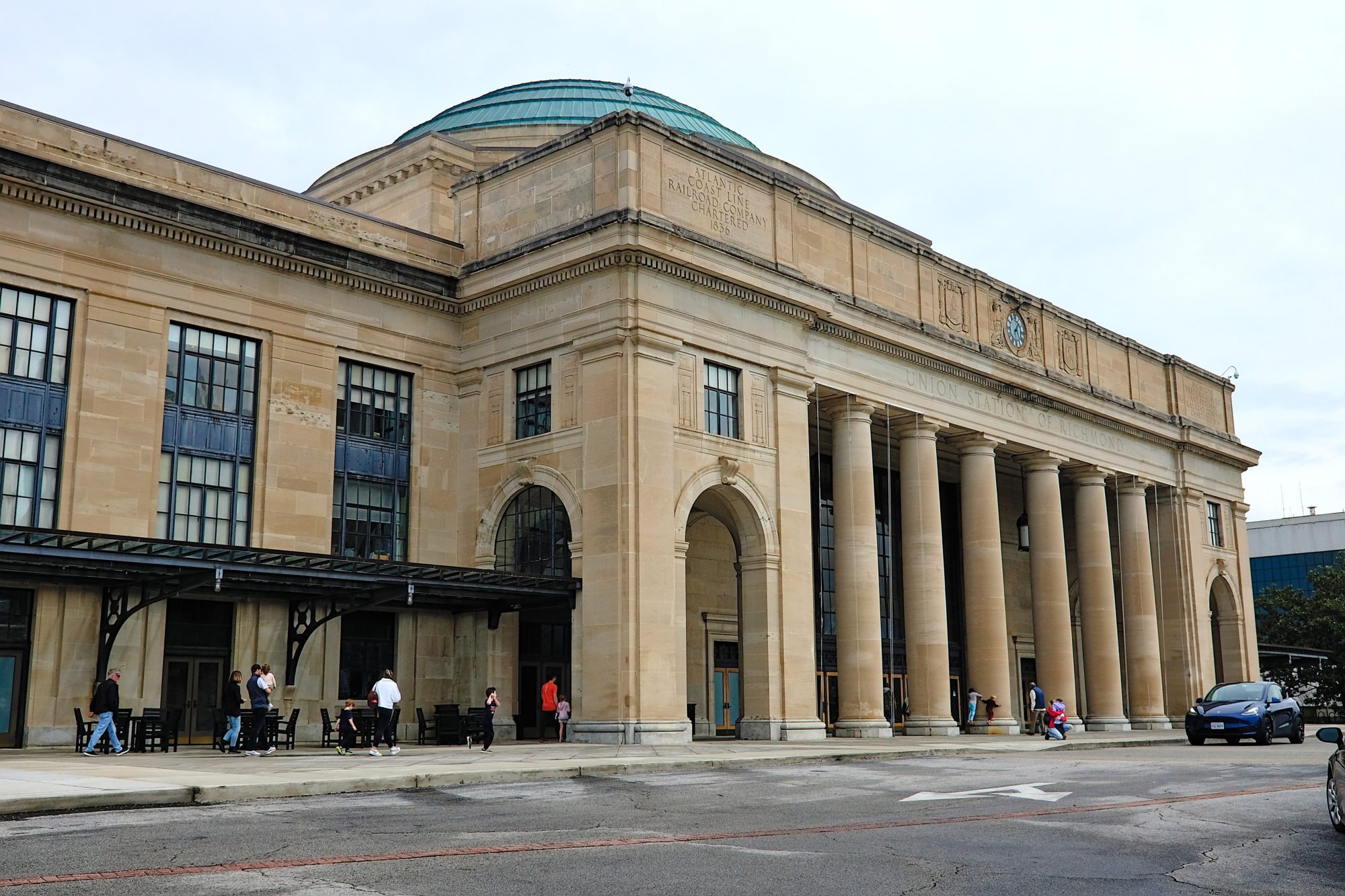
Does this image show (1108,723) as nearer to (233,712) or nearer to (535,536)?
(535,536)

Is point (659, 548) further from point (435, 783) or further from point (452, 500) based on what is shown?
point (435, 783)

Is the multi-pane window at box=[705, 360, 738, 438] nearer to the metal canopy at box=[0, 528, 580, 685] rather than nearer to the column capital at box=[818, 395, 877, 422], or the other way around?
the column capital at box=[818, 395, 877, 422]

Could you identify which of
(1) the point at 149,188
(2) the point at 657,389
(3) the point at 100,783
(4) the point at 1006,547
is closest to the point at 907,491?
(2) the point at 657,389

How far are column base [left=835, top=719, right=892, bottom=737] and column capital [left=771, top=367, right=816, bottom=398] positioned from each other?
9243mm

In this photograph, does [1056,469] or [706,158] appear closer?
[706,158]

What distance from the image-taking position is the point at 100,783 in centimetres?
1571

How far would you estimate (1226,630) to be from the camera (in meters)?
56.5

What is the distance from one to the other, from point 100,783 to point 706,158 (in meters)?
22.7

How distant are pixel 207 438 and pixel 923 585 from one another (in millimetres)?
21344

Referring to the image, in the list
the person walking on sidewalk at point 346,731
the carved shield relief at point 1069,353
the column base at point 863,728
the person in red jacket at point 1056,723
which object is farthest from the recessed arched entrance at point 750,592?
the carved shield relief at point 1069,353

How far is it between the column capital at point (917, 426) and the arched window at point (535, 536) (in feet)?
42.5

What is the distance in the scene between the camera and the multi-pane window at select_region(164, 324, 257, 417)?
2945 cm

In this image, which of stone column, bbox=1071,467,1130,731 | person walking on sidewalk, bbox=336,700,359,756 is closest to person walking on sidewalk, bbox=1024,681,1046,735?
stone column, bbox=1071,467,1130,731

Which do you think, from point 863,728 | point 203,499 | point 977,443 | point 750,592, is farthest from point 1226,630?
point 203,499
